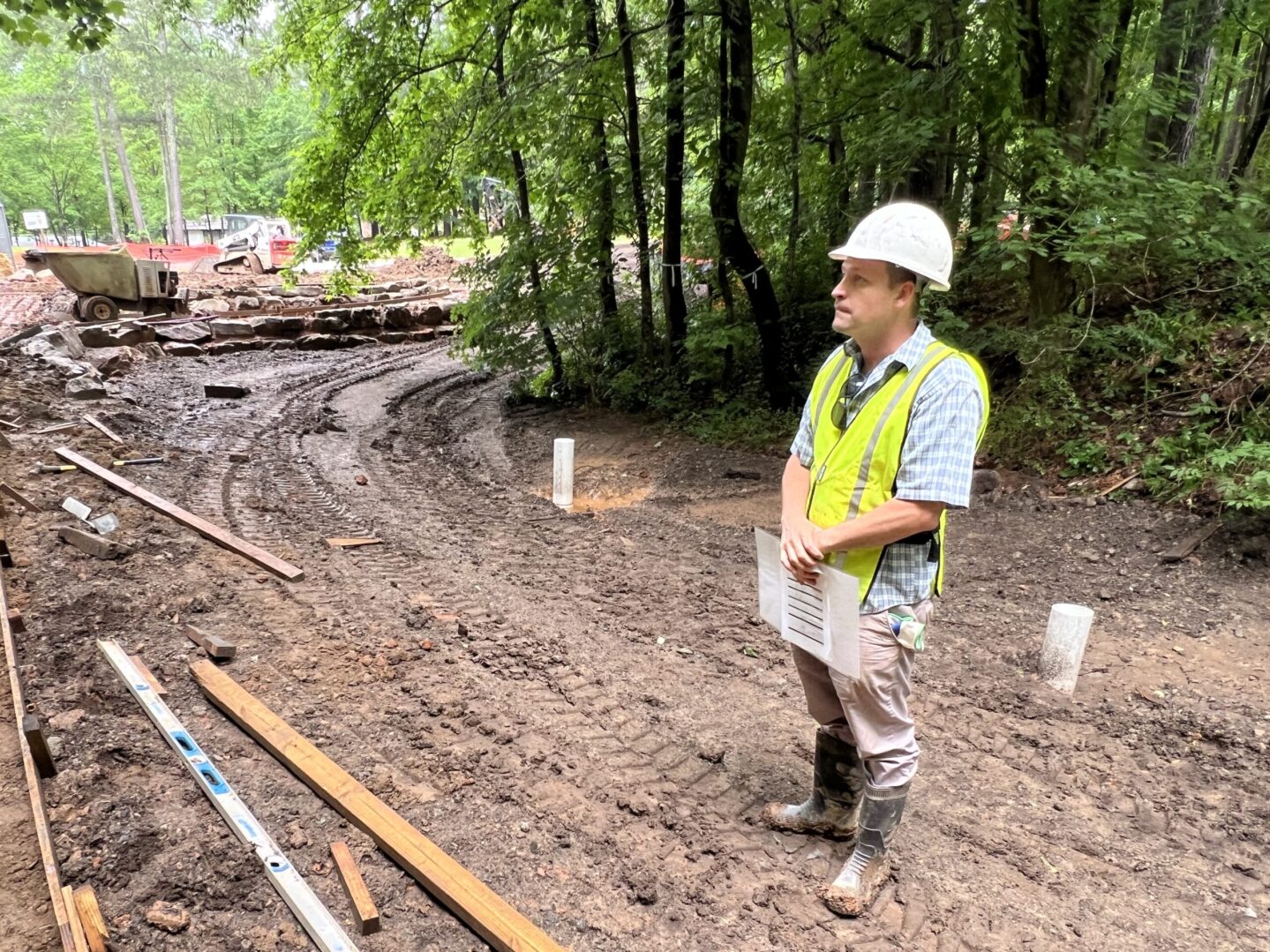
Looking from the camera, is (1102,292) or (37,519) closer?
(37,519)

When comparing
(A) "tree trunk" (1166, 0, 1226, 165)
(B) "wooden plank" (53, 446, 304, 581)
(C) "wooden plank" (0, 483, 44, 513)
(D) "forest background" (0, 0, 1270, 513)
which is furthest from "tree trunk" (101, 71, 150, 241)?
(A) "tree trunk" (1166, 0, 1226, 165)

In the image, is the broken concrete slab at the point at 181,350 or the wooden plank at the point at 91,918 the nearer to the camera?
the wooden plank at the point at 91,918

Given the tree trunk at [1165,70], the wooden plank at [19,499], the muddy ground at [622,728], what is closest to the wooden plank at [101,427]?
the muddy ground at [622,728]

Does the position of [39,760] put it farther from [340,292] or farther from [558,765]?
[340,292]

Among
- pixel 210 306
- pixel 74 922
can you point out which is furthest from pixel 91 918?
pixel 210 306

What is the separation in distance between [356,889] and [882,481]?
228 cm

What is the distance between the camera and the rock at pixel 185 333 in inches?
635

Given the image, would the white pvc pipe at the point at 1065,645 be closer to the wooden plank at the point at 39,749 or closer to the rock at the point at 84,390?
the wooden plank at the point at 39,749

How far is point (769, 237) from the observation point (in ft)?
37.3

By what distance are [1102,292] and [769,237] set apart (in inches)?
191

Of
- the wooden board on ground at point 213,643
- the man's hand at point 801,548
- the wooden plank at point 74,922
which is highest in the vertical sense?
the man's hand at point 801,548

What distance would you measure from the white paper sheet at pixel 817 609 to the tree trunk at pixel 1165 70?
287 inches

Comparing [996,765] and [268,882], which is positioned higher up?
[268,882]

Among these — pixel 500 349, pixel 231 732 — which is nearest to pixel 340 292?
pixel 500 349
